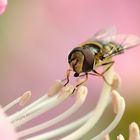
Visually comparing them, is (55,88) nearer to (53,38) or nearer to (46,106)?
(46,106)

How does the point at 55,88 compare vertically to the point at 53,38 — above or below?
below

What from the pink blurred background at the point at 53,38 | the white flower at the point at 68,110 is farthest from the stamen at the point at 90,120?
the pink blurred background at the point at 53,38

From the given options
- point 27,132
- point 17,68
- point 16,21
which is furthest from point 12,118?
point 16,21

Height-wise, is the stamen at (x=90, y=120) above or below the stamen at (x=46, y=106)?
below

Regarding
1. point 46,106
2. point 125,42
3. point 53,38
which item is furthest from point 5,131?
point 53,38

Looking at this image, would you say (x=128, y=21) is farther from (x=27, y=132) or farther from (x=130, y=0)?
(x=27, y=132)

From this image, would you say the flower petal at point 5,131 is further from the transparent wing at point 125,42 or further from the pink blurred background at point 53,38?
the pink blurred background at point 53,38
